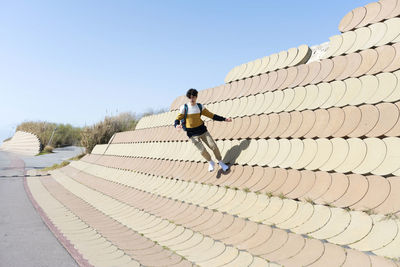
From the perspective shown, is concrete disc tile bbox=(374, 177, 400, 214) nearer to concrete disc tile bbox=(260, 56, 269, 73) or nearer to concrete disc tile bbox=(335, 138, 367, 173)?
concrete disc tile bbox=(335, 138, 367, 173)

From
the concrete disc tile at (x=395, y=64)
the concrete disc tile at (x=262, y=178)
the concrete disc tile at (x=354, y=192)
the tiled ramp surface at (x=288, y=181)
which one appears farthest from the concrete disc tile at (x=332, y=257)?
the concrete disc tile at (x=395, y=64)

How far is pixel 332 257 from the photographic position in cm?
352

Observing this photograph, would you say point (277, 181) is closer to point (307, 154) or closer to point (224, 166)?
point (307, 154)

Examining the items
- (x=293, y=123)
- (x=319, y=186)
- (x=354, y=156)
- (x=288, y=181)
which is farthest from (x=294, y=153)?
(x=354, y=156)

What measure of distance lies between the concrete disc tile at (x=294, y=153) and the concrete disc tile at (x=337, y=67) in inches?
48.5

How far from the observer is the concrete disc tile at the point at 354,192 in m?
4.10

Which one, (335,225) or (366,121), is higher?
(366,121)

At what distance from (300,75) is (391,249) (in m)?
3.85

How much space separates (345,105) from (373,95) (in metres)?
0.43

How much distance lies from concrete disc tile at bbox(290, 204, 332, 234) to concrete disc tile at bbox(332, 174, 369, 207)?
16cm

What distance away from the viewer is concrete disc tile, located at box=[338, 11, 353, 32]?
602cm

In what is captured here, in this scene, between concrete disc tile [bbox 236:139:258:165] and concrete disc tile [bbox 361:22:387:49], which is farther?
concrete disc tile [bbox 236:139:258:165]

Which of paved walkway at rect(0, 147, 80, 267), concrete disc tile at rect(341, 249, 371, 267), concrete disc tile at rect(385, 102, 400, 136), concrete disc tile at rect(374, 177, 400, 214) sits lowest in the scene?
paved walkway at rect(0, 147, 80, 267)

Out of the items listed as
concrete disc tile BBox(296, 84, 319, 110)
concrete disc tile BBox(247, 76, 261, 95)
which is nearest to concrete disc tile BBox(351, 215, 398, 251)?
concrete disc tile BBox(296, 84, 319, 110)
